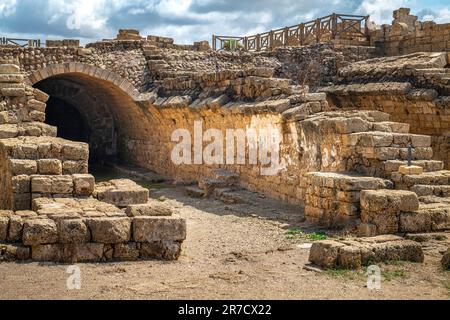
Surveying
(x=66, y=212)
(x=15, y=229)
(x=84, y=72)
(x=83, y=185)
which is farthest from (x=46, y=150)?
(x=84, y=72)

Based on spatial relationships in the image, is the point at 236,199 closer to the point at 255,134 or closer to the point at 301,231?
the point at 255,134

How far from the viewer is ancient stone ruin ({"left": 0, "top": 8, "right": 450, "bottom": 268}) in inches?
302

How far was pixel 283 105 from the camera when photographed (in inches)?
499

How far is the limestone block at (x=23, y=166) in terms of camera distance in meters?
9.30

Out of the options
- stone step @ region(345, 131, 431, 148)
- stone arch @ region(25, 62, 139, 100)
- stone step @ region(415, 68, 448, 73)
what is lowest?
stone step @ region(345, 131, 431, 148)

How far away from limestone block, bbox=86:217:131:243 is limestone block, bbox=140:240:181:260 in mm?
335

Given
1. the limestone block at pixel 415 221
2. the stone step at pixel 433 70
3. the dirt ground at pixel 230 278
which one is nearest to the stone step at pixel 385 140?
the limestone block at pixel 415 221

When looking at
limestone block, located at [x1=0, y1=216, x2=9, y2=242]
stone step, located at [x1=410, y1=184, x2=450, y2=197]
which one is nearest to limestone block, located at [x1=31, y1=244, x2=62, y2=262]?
limestone block, located at [x1=0, y1=216, x2=9, y2=242]

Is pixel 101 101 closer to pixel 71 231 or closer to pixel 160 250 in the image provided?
pixel 160 250

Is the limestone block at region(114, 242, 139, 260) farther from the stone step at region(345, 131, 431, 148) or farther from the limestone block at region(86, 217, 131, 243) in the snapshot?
the stone step at region(345, 131, 431, 148)

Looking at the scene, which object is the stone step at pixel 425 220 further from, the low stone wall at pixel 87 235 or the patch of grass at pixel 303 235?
the low stone wall at pixel 87 235

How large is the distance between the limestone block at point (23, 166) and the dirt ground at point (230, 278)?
2.57 meters
